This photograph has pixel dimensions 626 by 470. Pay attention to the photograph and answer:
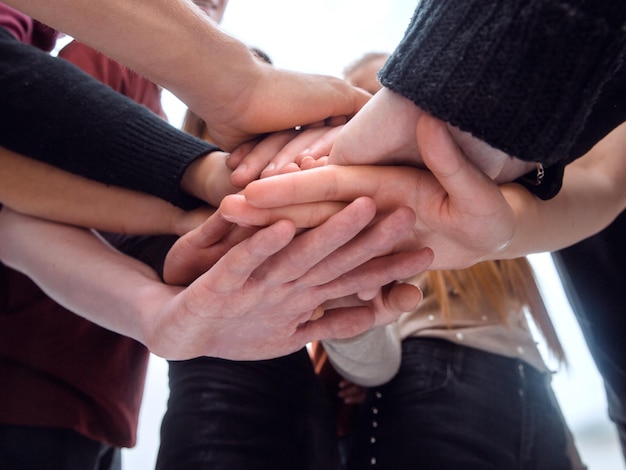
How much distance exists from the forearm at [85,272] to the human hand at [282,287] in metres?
0.03

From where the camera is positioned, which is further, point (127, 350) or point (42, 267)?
point (127, 350)

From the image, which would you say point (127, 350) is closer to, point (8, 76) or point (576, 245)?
point (8, 76)

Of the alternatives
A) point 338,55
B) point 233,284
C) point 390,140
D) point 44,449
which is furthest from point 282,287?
point 338,55

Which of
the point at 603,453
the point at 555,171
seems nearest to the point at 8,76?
the point at 555,171

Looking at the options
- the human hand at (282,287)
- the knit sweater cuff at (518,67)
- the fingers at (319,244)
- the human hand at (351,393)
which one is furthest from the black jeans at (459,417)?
the knit sweater cuff at (518,67)

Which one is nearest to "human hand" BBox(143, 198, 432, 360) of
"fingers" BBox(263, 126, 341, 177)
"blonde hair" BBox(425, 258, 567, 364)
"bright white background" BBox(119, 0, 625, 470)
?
"fingers" BBox(263, 126, 341, 177)

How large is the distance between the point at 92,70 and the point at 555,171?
2.15ft

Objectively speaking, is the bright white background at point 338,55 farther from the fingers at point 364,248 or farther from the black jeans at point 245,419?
the fingers at point 364,248

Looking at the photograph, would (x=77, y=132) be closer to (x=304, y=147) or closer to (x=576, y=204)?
(x=304, y=147)

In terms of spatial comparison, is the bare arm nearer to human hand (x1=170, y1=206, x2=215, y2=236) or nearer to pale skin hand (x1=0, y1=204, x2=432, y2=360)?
pale skin hand (x1=0, y1=204, x2=432, y2=360)

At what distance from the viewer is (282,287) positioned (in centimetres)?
46

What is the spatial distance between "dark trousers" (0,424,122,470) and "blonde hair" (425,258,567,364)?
503 millimetres

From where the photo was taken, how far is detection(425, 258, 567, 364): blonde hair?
2.48 ft

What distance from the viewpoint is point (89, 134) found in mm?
594
